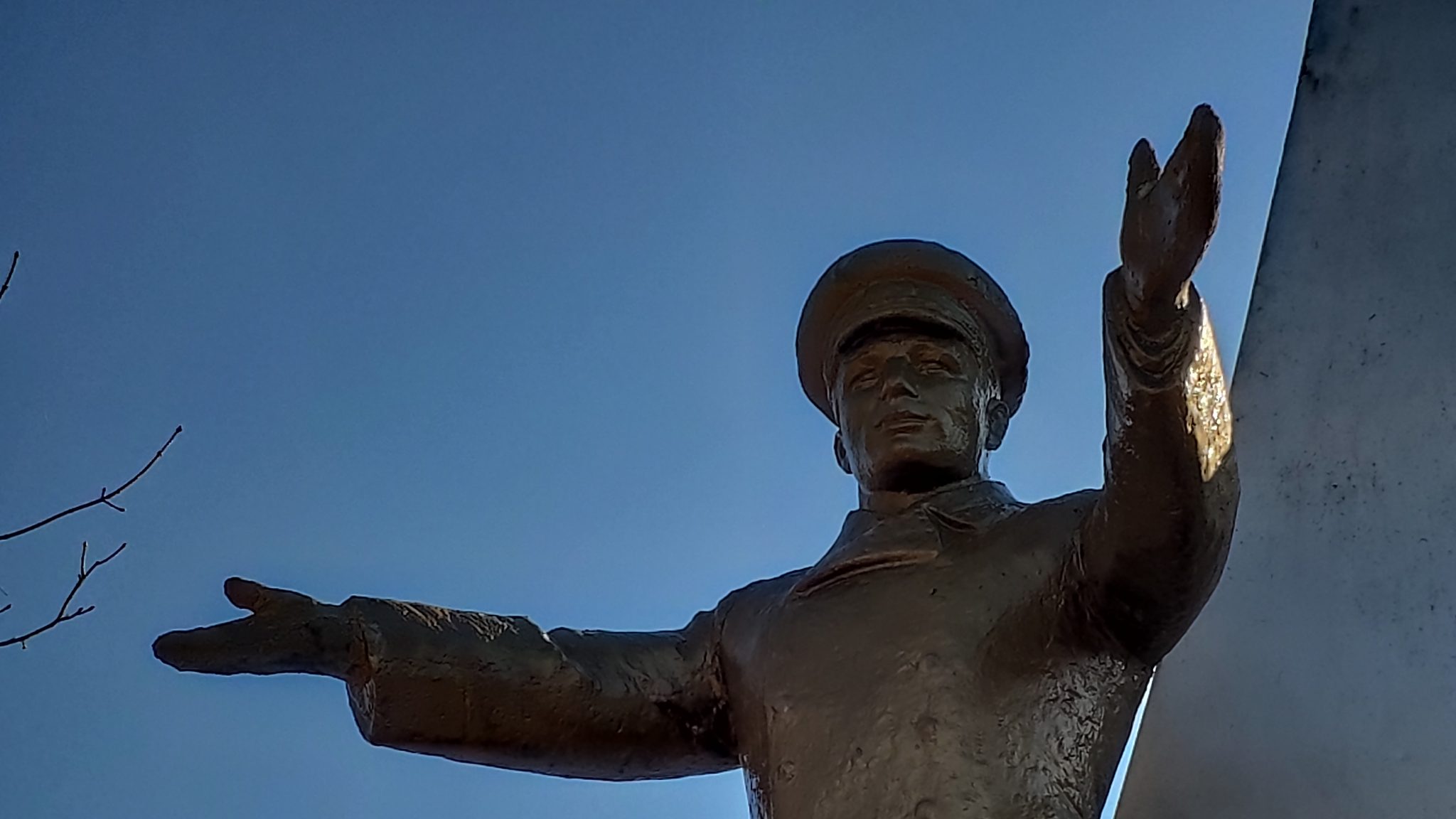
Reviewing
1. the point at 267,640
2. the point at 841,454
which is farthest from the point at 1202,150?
the point at 267,640

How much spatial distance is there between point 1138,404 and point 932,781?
61 centimetres

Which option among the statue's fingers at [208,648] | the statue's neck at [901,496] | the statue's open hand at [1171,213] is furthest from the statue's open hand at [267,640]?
the statue's open hand at [1171,213]

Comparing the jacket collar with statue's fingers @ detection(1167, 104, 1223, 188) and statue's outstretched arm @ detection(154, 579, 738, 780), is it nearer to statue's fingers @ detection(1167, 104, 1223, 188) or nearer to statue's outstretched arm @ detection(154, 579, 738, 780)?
statue's outstretched arm @ detection(154, 579, 738, 780)

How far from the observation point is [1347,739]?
3.11 meters

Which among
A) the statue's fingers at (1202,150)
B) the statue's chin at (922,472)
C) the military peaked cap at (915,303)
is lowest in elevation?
the statue's fingers at (1202,150)

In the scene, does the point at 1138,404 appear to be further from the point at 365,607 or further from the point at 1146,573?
the point at 365,607

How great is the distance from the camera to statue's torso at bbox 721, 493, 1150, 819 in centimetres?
251

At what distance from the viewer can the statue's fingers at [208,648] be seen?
2.65m

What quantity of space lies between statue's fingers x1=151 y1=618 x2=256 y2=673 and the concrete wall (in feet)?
5.27

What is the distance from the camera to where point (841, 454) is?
3303mm

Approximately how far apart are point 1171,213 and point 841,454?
119 cm

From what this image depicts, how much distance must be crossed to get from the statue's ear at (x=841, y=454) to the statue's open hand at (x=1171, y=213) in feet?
3.22

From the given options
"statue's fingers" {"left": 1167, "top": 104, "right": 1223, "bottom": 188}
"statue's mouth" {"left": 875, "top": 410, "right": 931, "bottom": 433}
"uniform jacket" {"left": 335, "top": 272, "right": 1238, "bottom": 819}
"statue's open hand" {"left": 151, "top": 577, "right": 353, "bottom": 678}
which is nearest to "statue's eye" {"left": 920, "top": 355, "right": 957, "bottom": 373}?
"statue's mouth" {"left": 875, "top": 410, "right": 931, "bottom": 433}

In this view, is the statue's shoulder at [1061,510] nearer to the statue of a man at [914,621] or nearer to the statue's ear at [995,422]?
the statue of a man at [914,621]
